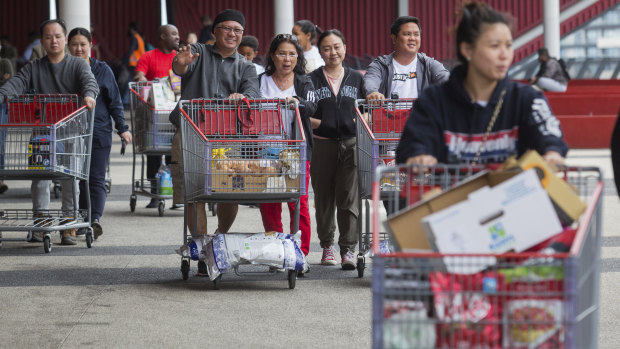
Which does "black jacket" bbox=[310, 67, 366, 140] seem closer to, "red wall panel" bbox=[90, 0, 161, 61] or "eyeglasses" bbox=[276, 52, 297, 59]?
"eyeglasses" bbox=[276, 52, 297, 59]

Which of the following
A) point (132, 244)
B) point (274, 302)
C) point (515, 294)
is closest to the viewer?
point (515, 294)

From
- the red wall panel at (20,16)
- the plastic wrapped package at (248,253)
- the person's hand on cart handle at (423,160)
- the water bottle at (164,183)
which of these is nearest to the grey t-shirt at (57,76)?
the plastic wrapped package at (248,253)

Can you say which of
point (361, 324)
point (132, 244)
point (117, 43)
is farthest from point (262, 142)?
point (117, 43)

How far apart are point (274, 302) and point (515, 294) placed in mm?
3892

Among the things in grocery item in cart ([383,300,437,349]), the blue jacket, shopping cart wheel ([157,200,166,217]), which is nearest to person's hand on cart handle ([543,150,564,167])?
grocery item in cart ([383,300,437,349])

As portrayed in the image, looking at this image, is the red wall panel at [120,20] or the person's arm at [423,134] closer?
the person's arm at [423,134]

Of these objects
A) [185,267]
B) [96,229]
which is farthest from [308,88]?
[96,229]

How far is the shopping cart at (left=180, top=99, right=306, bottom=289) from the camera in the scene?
7.29 metres

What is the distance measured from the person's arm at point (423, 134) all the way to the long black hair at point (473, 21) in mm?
226

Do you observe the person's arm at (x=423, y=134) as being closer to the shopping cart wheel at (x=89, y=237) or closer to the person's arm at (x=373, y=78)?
the person's arm at (x=373, y=78)

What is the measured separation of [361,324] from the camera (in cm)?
626

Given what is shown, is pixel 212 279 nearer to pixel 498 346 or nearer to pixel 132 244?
pixel 132 244

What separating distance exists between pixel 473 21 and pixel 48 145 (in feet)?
17.8

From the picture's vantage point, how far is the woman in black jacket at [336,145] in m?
8.20
